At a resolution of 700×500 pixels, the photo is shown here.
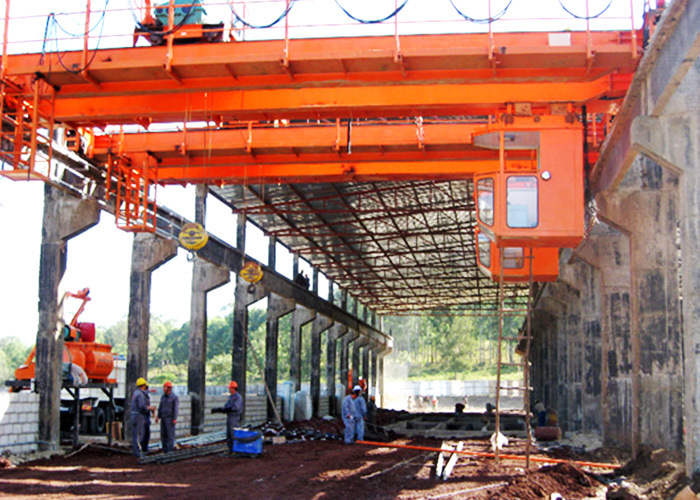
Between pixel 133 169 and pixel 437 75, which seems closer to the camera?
pixel 437 75

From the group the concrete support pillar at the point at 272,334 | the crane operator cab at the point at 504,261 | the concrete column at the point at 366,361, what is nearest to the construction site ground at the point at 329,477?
the crane operator cab at the point at 504,261

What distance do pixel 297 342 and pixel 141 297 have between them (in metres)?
15.4

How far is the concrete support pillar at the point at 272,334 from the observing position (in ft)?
98.1

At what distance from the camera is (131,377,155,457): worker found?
1527cm

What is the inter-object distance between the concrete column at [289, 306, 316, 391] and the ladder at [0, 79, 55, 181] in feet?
63.7

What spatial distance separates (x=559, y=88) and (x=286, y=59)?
15.5 feet

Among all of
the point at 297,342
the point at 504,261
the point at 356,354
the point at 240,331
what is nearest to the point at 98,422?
the point at 240,331

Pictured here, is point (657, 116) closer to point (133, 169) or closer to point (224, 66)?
point (224, 66)

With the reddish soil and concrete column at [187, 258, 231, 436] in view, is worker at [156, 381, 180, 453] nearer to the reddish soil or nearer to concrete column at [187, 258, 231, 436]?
the reddish soil

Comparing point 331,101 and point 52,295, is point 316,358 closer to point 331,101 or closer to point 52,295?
point 52,295

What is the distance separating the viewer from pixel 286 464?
47.1 feet

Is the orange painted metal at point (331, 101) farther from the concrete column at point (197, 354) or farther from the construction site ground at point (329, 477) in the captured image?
the concrete column at point (197, 354)

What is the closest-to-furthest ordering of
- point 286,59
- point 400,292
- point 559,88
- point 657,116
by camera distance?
point 657,116 < point 286,59 < point 559,88 < point 400,292

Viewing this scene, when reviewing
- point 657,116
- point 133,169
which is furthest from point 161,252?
point 657,116
